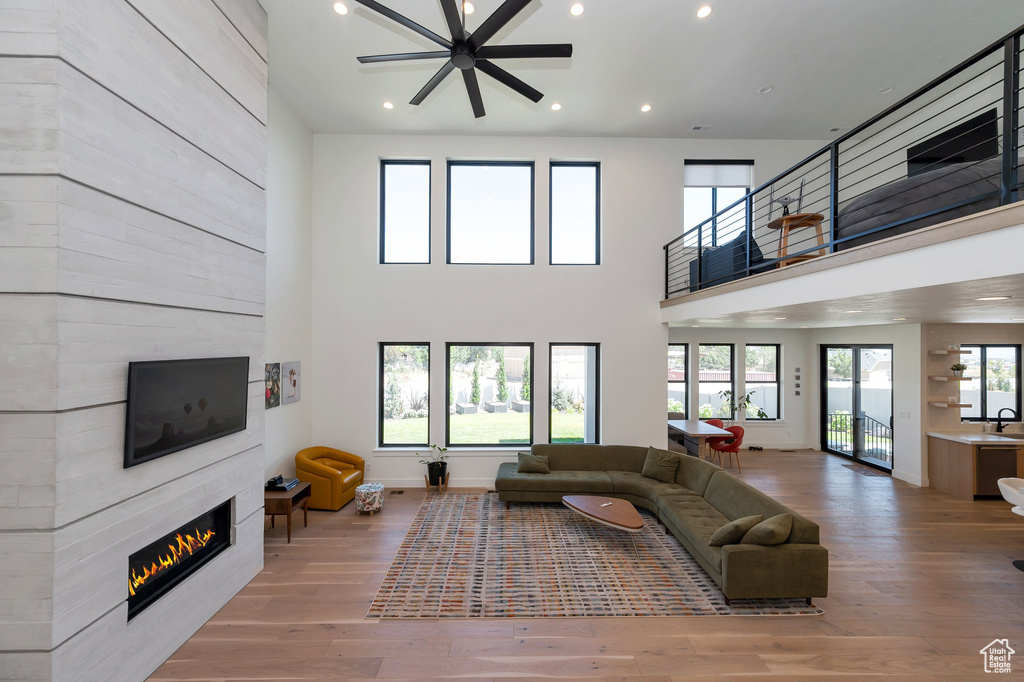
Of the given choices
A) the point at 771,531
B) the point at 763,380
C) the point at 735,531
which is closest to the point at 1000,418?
the point at 763,380

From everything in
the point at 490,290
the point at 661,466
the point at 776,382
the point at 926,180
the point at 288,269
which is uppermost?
the point at 926,180

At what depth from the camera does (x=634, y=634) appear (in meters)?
3.29

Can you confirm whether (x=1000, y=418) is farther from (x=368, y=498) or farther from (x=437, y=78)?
(x=368, y=498)

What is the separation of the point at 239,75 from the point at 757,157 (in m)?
7.66

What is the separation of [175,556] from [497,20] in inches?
185

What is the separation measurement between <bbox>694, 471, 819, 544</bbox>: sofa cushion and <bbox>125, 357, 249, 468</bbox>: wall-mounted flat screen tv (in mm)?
5039

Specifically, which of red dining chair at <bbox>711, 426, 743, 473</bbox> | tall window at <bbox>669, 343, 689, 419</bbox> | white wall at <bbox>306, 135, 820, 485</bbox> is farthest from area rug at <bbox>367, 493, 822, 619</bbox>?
tall window at <bbox>669, 343, 689, 419</bbox>

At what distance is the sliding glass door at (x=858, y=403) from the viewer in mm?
7652

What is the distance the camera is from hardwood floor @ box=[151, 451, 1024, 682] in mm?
2922

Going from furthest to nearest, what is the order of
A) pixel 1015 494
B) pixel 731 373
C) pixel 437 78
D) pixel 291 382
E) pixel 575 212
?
pixel 731 373
pixel 575 212
pixel 291 382
pixel 1015 494
pixel 437 78

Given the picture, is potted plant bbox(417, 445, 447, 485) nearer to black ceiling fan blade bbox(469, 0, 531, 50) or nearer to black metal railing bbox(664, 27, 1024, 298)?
black metal railing bbox(664, 27, 1024, 298)

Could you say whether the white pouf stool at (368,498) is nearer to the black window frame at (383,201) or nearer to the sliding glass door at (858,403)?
the black window frame at (383,201)

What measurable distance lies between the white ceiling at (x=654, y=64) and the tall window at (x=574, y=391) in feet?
12.2

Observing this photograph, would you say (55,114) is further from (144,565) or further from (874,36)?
(874,36)
